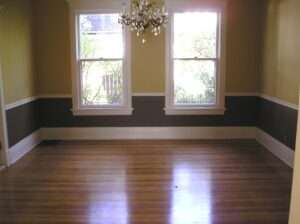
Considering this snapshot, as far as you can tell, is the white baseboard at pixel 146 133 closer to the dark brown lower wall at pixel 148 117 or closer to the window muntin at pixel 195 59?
the dark brown lower wall at pixel 148 117

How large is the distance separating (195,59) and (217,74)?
466 mm

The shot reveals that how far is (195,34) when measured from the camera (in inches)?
213

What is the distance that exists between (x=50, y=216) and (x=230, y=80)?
382 cm

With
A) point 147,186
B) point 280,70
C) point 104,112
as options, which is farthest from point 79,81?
point 280,70

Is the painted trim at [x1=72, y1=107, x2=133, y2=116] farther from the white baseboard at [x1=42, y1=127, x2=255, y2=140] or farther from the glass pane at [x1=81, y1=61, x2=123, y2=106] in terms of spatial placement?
the white baseboard at [x1=42, y1=127, x2=255, y2=140]

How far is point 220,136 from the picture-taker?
18.6 feet

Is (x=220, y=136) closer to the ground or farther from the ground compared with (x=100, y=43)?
closer to the ground

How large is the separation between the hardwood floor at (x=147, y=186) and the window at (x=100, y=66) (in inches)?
32.6

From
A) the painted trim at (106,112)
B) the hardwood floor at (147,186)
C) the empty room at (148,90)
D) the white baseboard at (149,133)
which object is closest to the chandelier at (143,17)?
the empty room at (148,90)

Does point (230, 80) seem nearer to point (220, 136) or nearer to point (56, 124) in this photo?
point (220, 136)

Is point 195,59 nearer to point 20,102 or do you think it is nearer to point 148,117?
point 148,117

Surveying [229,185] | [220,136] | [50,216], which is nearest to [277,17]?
[220,136]

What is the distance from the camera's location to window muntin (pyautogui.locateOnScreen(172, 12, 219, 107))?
5379 mm

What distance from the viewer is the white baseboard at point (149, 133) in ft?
18.6
